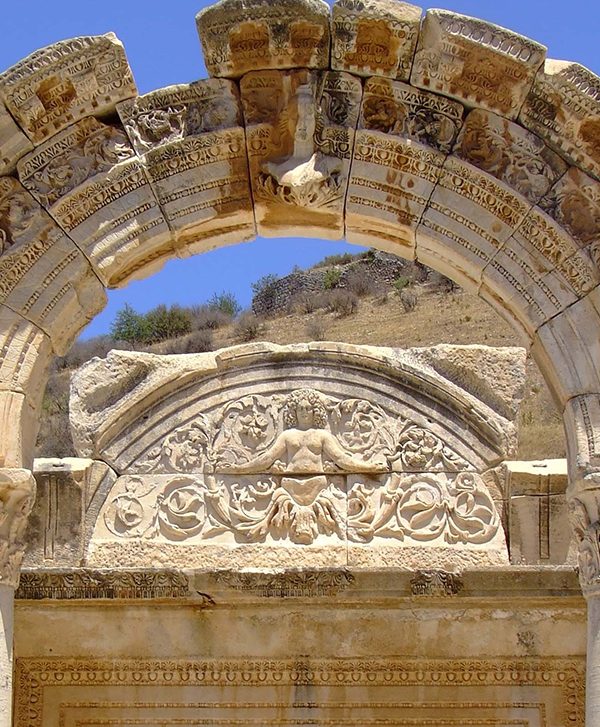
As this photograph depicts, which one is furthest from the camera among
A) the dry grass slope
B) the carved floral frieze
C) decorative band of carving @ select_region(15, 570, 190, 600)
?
the dry grass slope

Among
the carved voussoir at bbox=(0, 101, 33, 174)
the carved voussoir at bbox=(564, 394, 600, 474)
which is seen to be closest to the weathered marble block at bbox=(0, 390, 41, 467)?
the carved voussoir at bbox=(0, 101, 33, 174)

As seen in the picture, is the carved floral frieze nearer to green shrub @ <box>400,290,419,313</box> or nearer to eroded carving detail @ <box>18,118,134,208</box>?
eroded carving detail @ <box>18,118,134,208</box>

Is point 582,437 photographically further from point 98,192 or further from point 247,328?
point 247,328

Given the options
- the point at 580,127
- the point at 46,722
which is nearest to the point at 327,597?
the point at 46,722

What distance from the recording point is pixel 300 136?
8.50 m

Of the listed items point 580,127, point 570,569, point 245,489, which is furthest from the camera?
point 245,489

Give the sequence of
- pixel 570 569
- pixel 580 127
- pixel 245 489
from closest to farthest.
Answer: pixel 580 127, pixel 570 569, pixel 245 489

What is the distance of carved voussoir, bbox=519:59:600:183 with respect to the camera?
322 inches

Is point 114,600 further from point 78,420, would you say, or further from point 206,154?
point 206,154

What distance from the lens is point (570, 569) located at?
1075cm

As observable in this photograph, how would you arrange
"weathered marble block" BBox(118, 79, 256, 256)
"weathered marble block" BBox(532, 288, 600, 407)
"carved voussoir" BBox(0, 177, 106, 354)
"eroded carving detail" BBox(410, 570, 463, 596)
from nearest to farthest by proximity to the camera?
"weathered marble block" BBox(532, 288, 600, 407)
"carved voussoir" BBox(0, 177, 106, 354)
"weathered marble block" BBox(118, 79, 256, 256)
"eroded carving detail" BBox(410, 570, 463, 596)

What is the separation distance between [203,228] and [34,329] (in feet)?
3.68

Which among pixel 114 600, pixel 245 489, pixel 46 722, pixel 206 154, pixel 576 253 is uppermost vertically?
pixel 206 154

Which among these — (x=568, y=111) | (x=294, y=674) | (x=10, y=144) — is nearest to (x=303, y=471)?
(x=294, y=674)
